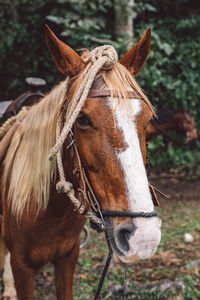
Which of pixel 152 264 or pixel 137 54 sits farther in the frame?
pixel 152 264

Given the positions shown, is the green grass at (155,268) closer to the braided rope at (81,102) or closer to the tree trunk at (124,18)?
the braided rope at (81,102)

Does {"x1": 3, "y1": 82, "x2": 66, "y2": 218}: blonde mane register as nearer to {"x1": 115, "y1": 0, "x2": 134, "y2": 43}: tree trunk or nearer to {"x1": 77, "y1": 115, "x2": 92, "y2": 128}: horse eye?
{"x1": 77, "y1": 115, "x2": 92, "y2": 128}: horse eye

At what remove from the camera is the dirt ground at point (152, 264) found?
3012 mm

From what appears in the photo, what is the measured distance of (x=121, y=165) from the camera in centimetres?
128

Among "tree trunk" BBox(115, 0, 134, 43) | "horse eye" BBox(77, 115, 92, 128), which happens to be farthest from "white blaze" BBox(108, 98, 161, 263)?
"tree trunk" BBox(115, 0, 134, 43)

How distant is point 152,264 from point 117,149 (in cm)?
250

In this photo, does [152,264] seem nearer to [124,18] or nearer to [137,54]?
[137,54]

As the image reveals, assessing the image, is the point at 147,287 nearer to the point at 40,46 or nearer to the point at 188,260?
the point at 188,260

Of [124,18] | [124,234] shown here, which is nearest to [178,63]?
[124,18]

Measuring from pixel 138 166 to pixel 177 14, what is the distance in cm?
640

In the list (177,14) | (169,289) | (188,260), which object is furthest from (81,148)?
(177,14)

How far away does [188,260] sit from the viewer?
3.45 meters

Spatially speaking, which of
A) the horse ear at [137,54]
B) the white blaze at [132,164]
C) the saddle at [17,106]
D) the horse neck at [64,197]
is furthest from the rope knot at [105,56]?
the saddle at [17,106]

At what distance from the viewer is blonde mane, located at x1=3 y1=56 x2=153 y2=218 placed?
1.81 m
